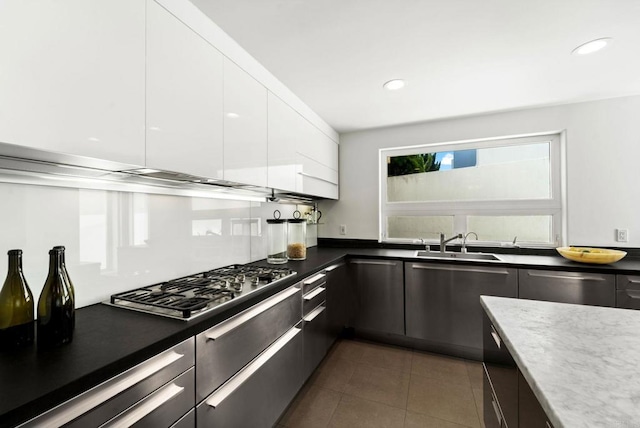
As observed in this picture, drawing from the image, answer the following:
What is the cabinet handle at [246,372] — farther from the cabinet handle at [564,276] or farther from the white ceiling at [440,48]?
the cabinet handle at [564,276]

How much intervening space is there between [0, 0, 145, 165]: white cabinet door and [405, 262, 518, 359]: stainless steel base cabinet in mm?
2410

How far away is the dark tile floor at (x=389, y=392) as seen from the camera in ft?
5.73

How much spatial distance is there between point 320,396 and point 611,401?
69.3 inches

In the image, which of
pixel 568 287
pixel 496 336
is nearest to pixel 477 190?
pixel 568 287

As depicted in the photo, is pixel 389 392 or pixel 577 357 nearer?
pixel 577 357

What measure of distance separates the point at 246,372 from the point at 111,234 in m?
0.92

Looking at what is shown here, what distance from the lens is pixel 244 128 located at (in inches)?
68.9

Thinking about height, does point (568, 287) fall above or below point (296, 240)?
below

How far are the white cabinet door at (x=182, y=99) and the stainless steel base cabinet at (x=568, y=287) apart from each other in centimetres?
250

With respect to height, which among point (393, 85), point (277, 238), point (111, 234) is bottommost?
point (277, 238)

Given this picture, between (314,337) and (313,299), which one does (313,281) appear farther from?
(314,337)

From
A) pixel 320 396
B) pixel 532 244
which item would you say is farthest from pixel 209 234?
pixel 532 244

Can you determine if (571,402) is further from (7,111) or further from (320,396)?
(320,396)

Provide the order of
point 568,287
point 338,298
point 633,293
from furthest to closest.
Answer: point 338,298, point 568,287, point 633,293
